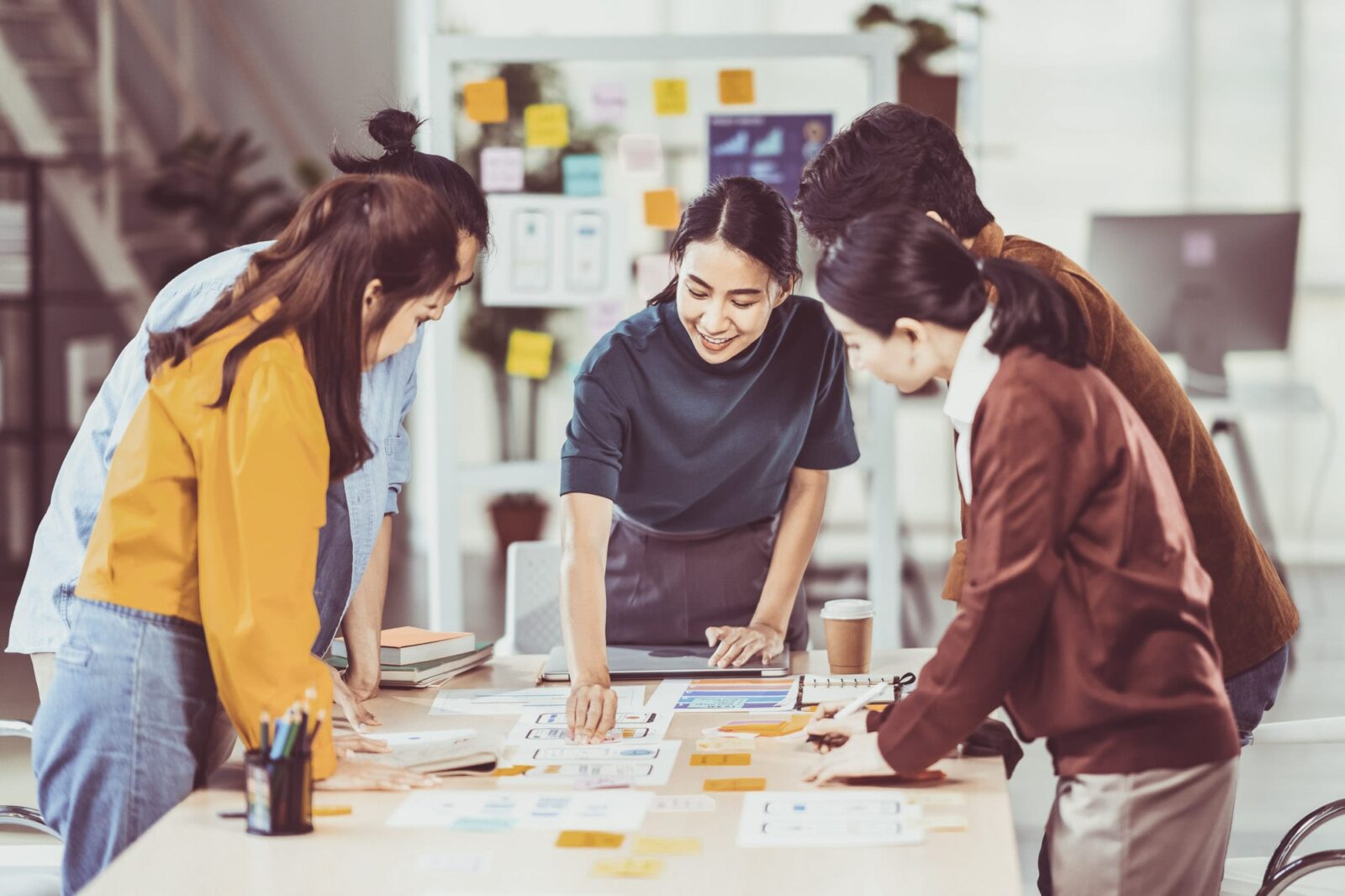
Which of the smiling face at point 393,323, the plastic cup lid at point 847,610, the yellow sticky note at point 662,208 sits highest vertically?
the yellow sticky note at point 662,208

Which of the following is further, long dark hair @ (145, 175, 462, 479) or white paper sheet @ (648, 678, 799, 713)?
white paper sheet @ (648, 678, 799, 713)

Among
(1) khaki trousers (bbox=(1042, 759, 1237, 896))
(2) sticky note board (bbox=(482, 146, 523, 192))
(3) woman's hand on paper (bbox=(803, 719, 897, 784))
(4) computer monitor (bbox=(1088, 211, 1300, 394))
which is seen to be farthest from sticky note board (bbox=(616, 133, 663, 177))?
(1) khaki trousers (bbox=(1042, 759, 1237, 896))

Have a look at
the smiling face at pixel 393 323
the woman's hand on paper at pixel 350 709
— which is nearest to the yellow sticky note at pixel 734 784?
the woman's hand on paper at pixel 350 709

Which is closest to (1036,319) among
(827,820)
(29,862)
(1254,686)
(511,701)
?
(827,820)

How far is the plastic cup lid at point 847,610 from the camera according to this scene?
2.19 meters

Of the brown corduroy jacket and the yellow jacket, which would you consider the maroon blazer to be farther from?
the yellow jacket

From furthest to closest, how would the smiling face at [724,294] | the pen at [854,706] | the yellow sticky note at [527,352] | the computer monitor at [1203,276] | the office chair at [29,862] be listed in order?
the computer monitor at [1203,276]
the yellow sticky note at [527,352]
the smiling face at [724,294]
the office chair at [29,862]
the pen at [854,706]

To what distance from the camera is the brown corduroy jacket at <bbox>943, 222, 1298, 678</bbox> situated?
1.80 metres

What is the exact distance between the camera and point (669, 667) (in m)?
2.25

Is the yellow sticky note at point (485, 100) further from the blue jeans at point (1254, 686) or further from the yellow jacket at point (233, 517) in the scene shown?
the blue jeans at point (1254, 686)

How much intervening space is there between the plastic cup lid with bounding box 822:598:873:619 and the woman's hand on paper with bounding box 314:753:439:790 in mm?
717

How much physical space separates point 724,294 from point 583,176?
6.36 feet

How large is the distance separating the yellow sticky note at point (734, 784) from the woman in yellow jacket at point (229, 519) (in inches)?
14.8

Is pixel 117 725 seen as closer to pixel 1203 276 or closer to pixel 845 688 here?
pixel 845 688
